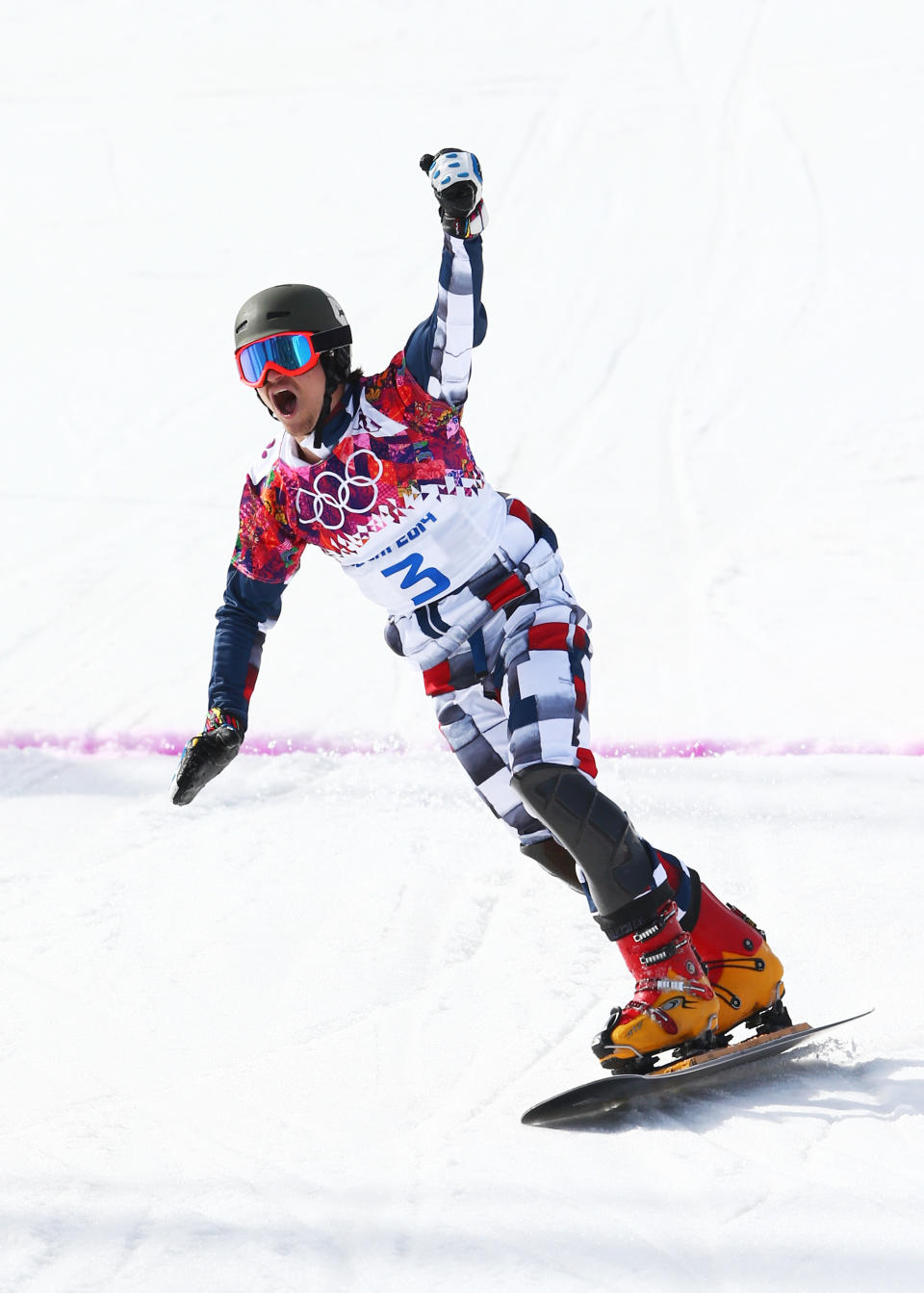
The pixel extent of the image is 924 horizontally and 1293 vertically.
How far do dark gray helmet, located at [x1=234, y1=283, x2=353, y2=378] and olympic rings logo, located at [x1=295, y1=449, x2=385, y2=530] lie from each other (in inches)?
10.1

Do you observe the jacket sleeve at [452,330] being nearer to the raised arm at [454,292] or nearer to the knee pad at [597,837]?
the raised arm at [454,292]

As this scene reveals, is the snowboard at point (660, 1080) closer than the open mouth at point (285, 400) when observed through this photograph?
Yes

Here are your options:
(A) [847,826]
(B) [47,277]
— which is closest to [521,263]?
(B) [47,277]

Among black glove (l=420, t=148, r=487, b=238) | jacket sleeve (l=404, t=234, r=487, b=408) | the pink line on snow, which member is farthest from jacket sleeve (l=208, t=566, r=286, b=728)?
the pink line on snow

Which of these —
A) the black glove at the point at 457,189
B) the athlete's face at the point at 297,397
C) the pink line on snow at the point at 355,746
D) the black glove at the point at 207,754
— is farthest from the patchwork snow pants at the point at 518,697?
the pink line on snow at the point at 355,746

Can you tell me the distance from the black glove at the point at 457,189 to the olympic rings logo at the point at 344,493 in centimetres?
61

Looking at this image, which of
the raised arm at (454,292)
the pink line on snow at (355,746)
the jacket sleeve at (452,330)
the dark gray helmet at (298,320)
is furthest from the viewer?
the pink line on snow at (355,746)

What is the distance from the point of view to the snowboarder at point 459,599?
3221 mm

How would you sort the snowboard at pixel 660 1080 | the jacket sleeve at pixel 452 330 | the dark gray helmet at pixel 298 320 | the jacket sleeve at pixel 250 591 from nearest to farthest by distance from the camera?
the snowboard at pixel 660 1080, the jacket sleeve at pixel 452 330, the dark gray helmet at pixel 298 320, the jacket sleeve at pixel 250 591

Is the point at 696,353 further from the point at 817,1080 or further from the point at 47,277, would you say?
the point at 817,1080

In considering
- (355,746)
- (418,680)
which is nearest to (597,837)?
(355,746)

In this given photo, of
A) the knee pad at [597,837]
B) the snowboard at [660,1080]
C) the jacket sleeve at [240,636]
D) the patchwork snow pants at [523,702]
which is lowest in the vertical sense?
the snowboard at [660,1080]

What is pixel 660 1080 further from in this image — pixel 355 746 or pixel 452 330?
pixel 355 746

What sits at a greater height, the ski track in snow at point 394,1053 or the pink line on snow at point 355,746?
the pink line on snow at point 355,746
